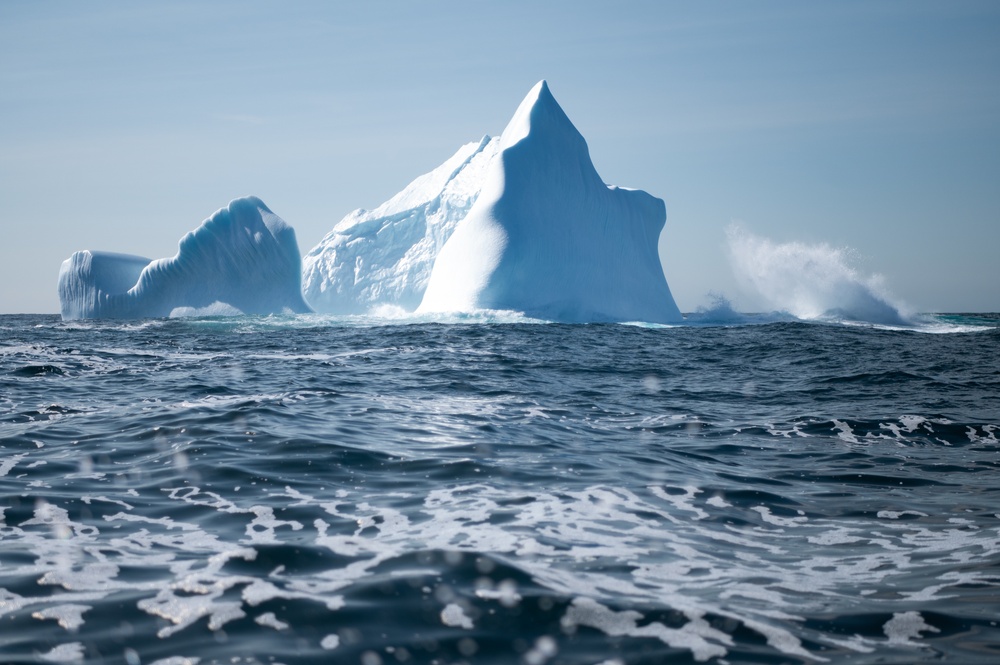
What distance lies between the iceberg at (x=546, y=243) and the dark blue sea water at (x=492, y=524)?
670 inches

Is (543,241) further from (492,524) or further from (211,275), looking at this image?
(492,524)

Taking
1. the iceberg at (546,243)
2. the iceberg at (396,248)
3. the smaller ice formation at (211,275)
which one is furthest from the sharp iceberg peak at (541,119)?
the smaller ice formation at (211,275)

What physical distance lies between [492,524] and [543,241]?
2369 centimetres

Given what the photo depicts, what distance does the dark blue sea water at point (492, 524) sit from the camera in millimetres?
2561

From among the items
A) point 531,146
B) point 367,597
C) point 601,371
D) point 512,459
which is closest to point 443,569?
point 367,597

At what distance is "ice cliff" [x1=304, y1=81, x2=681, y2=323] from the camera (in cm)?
2659

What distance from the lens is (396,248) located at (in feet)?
117

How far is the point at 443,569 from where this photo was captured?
3129 millimetres

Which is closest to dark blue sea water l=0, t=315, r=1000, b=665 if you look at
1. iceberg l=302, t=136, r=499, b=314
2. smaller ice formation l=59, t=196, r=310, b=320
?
smaller ice formation l=59, t=196, r=310, b=320

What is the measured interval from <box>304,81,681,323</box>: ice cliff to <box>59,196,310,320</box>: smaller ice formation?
238 inches

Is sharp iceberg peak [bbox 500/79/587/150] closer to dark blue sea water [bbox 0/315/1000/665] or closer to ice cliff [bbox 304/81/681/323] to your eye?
ice cliff [bbox 304/81/681/323]

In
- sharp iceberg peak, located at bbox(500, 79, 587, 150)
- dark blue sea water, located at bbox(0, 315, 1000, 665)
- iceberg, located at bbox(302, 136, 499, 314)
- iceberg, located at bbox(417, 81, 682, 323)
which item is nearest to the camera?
dark blue sea water, located at bbox(0, 315, 1000, 665)

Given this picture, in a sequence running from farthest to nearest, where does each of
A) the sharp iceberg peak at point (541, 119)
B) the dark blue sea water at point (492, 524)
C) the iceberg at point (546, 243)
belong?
1. the sharp iceberg peak at point (541, 119)
2. the iceberg at point (546, 243)
3. the dark blue sea water at point (492, 524)

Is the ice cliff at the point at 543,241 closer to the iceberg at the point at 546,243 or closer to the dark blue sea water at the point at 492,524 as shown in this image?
the iceberg at the point at 546,243
